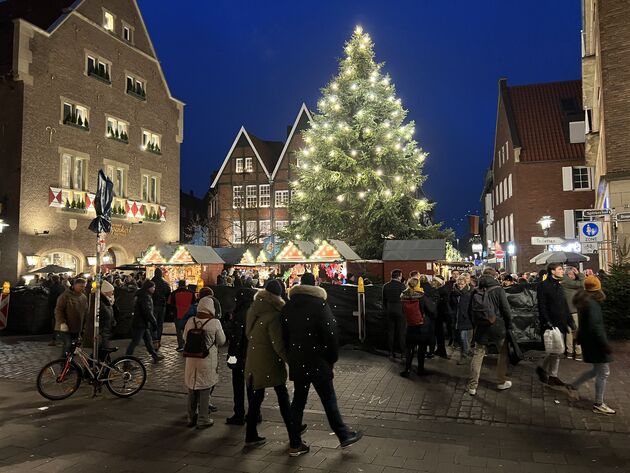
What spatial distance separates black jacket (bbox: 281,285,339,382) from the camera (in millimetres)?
5375

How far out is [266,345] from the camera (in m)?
5.73

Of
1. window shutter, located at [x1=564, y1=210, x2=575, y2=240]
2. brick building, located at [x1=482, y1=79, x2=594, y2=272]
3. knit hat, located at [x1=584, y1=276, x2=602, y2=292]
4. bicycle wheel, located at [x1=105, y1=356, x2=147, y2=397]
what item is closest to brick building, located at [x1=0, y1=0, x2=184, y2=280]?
bicycle wheel, located at [x1=105, y1=356, x2=147, y2=397]

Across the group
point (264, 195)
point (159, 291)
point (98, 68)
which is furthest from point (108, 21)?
point (264, 195)

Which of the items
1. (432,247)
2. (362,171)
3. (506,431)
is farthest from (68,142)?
(506,431)

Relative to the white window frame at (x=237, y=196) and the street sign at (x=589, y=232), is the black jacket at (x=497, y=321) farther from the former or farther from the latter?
the white window frame at (x=237, y=196)

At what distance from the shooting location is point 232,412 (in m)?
7.33

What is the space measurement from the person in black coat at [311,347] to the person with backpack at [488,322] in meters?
3.23

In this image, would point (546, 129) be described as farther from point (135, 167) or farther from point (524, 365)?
point (524, 365)

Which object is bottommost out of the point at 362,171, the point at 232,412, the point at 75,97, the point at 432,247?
the point at 232,412

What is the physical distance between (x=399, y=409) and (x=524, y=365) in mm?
3928

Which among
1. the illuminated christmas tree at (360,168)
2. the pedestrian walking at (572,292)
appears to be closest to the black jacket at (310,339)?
the pedestrian walking at (572,292)

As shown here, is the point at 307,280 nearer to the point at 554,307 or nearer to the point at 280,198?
the point at 554,307

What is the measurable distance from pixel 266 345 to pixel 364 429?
1750mm

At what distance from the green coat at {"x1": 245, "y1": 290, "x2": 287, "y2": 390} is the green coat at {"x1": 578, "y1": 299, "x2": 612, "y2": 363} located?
13.4 feet
